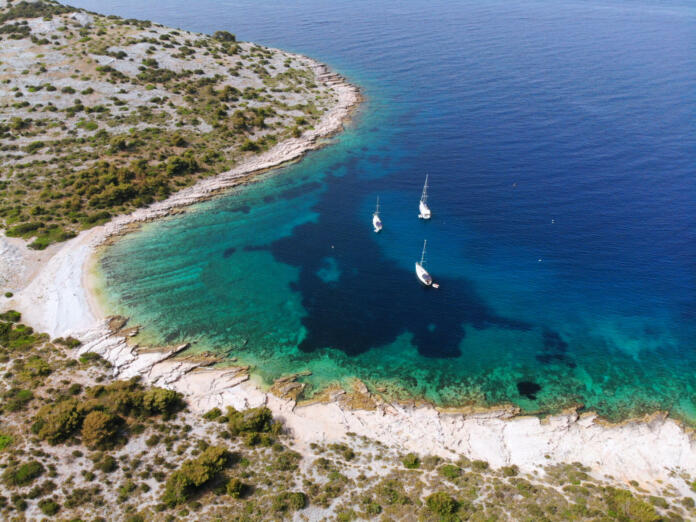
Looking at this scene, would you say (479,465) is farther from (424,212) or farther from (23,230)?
(23,230)

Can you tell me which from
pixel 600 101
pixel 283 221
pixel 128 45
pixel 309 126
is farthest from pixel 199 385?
pixel 600 101

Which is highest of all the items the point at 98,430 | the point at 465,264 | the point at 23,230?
the point at 23,230

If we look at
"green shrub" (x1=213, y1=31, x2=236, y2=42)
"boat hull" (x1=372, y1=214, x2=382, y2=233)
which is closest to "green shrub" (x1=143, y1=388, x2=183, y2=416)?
"boat hull" (x1=372, y1=214, x2=382, y2=233)

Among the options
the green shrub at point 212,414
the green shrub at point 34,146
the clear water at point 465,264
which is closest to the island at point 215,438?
the green shrub at point 212,414

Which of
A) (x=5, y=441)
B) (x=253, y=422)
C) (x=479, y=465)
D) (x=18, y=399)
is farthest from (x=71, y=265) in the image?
(x=479, y=465)

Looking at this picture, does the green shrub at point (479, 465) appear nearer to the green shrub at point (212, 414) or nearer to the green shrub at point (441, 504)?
the green shrub at point (441, 504)

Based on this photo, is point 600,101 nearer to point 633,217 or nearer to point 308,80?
point 633,217

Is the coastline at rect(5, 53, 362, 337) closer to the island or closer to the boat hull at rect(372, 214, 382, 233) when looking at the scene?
the island

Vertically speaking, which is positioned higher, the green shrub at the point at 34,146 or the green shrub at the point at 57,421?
the green shrub at the point at 34,146
